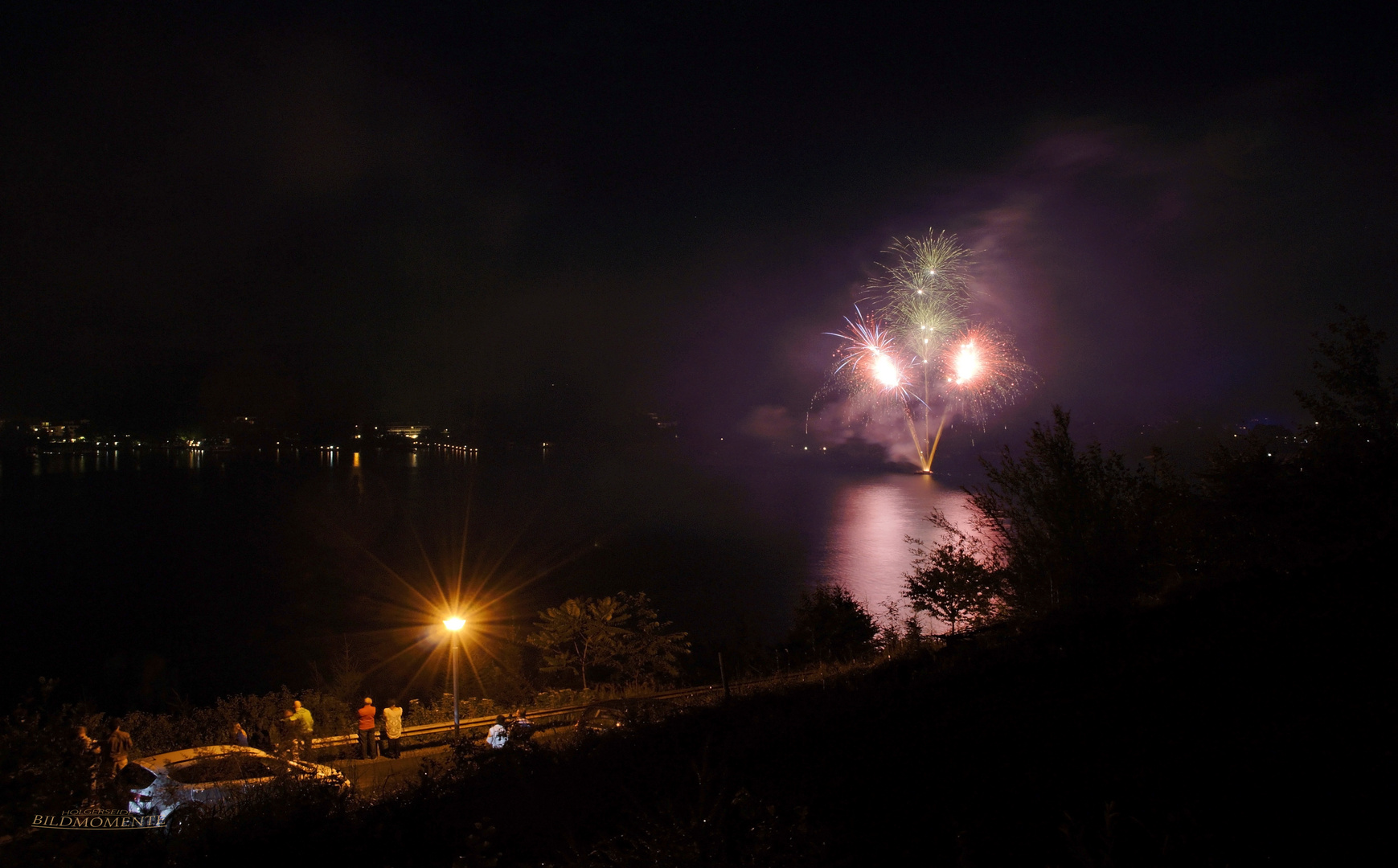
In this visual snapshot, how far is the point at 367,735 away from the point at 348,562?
4503 centimetres

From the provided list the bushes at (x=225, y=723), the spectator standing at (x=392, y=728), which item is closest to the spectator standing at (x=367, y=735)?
the spectator standing at (x=392, y=728)

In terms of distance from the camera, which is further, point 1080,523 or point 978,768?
point 1080,523

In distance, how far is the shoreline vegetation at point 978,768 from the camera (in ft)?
Result: 11.0

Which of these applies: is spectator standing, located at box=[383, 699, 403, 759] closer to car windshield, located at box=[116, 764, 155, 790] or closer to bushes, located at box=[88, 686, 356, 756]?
bushes, located at box=[88, 686, 356, 756]

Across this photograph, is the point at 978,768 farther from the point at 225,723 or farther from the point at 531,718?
the point at 225,723

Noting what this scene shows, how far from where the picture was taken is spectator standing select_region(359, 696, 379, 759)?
8.81 meters

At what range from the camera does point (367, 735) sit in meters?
8.87

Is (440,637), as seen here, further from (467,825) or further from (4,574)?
(4,574)

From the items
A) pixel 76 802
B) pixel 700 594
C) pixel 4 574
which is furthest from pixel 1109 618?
pixel 4 574

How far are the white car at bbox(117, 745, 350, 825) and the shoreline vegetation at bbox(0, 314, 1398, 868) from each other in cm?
41

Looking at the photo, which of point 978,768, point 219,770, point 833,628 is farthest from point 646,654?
point 978,768

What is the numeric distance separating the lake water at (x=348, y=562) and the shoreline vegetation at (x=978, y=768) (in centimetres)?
2178

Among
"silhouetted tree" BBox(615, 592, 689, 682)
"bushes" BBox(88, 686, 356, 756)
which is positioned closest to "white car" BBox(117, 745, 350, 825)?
"bushes" BBox(88, 686, 356, 756)

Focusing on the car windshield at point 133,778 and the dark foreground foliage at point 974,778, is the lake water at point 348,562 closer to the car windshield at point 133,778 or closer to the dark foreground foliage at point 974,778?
the car windshield at point 133,778
